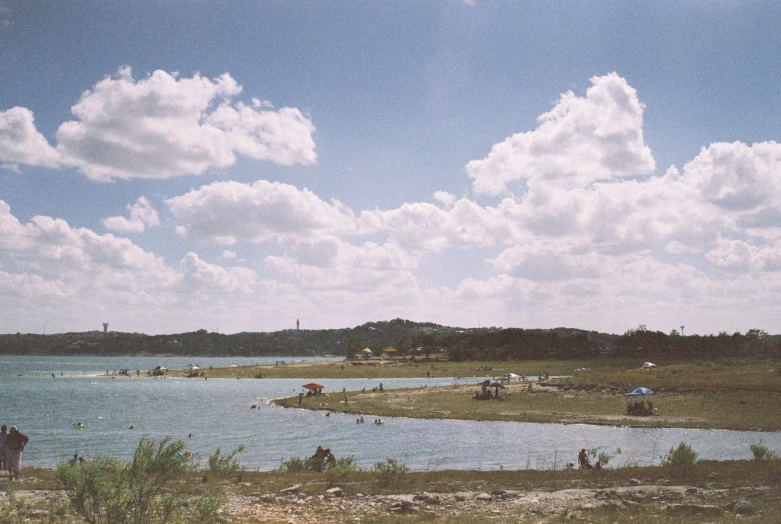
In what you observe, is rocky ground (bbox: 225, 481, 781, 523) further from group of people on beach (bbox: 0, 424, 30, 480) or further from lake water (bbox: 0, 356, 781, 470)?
group of people on beach (bbox: 0, 424, 30, 480)

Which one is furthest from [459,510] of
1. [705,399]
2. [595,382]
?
[595,382]

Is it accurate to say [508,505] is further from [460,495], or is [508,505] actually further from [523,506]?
[460,495]

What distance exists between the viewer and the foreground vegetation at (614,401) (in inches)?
2079

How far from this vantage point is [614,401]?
65.4 m

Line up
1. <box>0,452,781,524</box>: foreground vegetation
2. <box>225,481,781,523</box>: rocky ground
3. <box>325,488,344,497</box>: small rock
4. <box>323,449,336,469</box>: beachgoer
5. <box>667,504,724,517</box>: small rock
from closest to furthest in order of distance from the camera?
Result: <box>0,452,781,524</box>: foreground vegetation → <box>225,481,781,523</box>: rocky ground → <box>667,504,724,517</box>: small rock → <box>325,488,344,497</box>: small rock → <box>323,449,336,469</box>: beachgoer

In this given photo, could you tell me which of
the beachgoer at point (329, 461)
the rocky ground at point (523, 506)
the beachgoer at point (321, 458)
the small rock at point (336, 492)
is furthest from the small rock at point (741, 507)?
the beachgoer at point (321, 458)

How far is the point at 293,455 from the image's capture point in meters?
38.8

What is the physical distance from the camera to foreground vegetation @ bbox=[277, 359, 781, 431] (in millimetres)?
52812

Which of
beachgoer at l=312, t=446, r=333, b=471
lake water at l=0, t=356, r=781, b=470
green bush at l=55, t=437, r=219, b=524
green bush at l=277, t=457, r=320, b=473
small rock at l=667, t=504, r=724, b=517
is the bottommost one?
lake water at l=0, t=356, r=781, b=470

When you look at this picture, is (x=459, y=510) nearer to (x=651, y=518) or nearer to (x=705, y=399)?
(x=651, y=518)

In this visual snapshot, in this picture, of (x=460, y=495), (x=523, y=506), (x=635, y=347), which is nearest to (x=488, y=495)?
(x=460, y=495)

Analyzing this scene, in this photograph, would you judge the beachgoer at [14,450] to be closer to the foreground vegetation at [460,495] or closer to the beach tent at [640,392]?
the foreground vegetation at [460,495]

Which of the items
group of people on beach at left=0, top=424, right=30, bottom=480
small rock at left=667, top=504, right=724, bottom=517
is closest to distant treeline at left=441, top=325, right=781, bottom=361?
small rock at left=667, top=504, right=724, bottom=517

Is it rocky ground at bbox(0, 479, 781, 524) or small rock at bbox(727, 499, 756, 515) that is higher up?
small rock at bbox(727, 499, 756, 515)
